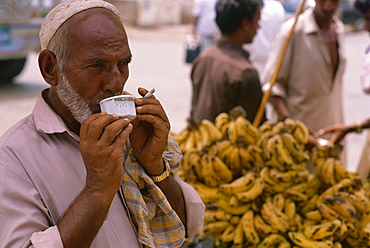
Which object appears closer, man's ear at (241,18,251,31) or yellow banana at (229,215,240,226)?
yellow banana at (229,215,240,226)

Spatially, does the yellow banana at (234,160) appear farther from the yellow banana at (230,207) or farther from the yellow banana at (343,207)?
the yellow banana at (343,207)

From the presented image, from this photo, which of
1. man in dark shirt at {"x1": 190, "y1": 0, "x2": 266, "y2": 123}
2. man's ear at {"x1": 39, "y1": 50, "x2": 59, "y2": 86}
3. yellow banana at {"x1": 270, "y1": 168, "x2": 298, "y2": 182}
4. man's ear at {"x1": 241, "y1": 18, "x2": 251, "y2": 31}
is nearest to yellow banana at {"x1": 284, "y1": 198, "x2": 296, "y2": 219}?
yellow banana at {"x1": 270, "y1": 168, "x2": 298, "y2": 182}

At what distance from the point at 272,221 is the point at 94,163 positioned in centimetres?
146

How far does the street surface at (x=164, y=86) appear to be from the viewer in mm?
7383

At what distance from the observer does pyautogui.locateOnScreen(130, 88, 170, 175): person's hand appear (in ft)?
5.10

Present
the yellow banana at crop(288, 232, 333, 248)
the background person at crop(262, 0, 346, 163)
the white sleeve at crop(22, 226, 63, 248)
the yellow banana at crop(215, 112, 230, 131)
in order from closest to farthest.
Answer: the white sleeve at crop(22, 226, 63, 248)
the yellow banana at crop(288, 232, 333, 248)
the yellow banana at crop(215, 112, 230, 131)
the background person at crop(262, 0, 346, 163)

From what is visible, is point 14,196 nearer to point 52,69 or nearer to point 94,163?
point 94,163

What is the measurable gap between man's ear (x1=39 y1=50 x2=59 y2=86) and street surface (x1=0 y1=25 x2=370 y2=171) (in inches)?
188

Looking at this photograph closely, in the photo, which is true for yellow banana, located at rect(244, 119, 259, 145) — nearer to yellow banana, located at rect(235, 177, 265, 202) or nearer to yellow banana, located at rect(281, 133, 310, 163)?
yellow banana, located at rect(281, 133, 310, 163)

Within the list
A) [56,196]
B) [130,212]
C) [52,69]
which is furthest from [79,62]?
[130,212]

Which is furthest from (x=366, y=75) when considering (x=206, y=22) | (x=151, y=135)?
(x=206, y=22)

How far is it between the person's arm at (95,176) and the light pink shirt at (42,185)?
49mm

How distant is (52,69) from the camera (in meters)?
1.58

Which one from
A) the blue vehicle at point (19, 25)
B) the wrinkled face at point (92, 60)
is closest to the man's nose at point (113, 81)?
the wrinkled face at point (92, 60)
